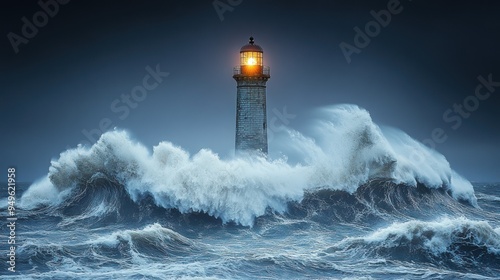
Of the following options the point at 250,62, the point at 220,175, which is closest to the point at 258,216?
the point at 220,175

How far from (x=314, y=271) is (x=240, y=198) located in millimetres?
7098

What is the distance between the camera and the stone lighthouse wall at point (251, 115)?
76.5 feet

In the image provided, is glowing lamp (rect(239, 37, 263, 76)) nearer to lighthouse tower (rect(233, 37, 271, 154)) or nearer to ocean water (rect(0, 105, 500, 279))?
lighthouse tower (rect(233, 37, 271, 154))

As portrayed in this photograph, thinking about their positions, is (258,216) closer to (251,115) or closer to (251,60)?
(251,115)

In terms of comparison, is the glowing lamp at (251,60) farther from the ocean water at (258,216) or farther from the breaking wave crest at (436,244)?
the breaking wave crest at (436,244)

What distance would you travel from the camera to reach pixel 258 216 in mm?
20922

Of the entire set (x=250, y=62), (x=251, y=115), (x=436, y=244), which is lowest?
(x=436, y=244)

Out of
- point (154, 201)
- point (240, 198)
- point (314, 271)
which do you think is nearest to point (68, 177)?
point (154, 201)

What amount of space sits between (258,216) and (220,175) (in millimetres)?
1998

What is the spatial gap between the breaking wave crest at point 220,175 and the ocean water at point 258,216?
4 cm

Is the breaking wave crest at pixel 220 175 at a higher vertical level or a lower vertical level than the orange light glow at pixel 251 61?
lower

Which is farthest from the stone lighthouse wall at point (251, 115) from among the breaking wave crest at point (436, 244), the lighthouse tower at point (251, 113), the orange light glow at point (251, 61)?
the breaking wave crest at point (436, 244)

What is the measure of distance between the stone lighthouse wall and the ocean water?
0.53 metres

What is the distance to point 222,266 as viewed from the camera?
14750mm
